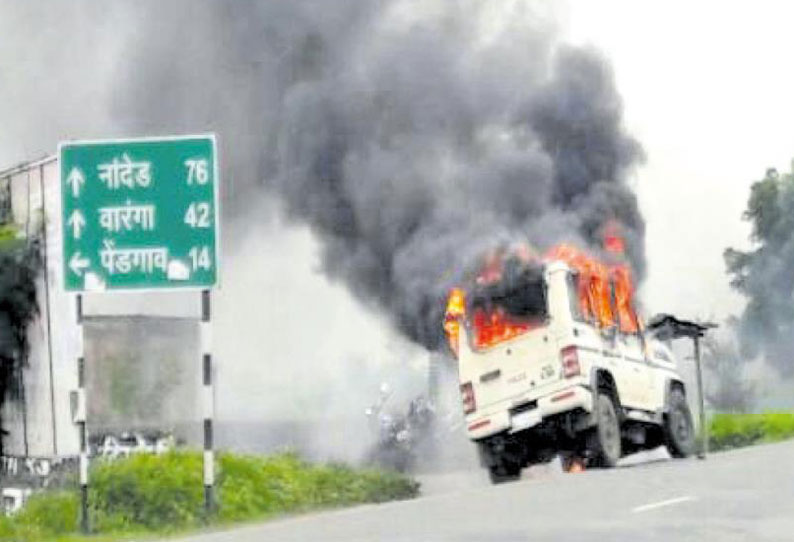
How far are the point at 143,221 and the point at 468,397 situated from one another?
689 centimetres

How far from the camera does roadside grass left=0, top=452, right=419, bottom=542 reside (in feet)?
56.1

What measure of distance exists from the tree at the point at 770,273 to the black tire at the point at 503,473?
1273 inches

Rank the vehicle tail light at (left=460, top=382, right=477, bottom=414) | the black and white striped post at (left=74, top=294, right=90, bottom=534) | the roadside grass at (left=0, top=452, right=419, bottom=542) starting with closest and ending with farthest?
the black and white striped post at (left=74, top=294, right=90, bottom=534) < the roadside grass at (left=0, top=452, right=419, bottom=542) < the vehicle tail light at (left=460, top=382, right=477, bottom=414)

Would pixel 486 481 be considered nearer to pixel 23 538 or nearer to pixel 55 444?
pixel 55 444

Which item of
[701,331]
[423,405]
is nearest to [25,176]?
[423,405]

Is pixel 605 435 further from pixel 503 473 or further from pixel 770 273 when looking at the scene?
pixel 770 273

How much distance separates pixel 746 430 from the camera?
3350 centimetres

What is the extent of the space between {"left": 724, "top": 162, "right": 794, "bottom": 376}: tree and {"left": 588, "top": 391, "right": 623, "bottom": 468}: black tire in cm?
3258

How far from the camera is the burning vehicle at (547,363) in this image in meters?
21.9

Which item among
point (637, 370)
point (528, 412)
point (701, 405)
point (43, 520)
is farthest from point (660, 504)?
point (701, 405)

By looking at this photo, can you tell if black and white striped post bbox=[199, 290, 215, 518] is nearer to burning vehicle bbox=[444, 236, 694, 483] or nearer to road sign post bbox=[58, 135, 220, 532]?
road sign post bbox=[58, 135, 220, 532]

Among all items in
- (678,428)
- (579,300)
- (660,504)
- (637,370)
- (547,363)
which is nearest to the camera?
(660,504)

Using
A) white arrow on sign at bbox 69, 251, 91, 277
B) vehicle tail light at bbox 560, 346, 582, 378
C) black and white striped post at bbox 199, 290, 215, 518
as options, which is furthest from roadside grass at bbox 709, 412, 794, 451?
white arrow on sign at bbox 69, 251, 91, 277

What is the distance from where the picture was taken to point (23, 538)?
652 inches
